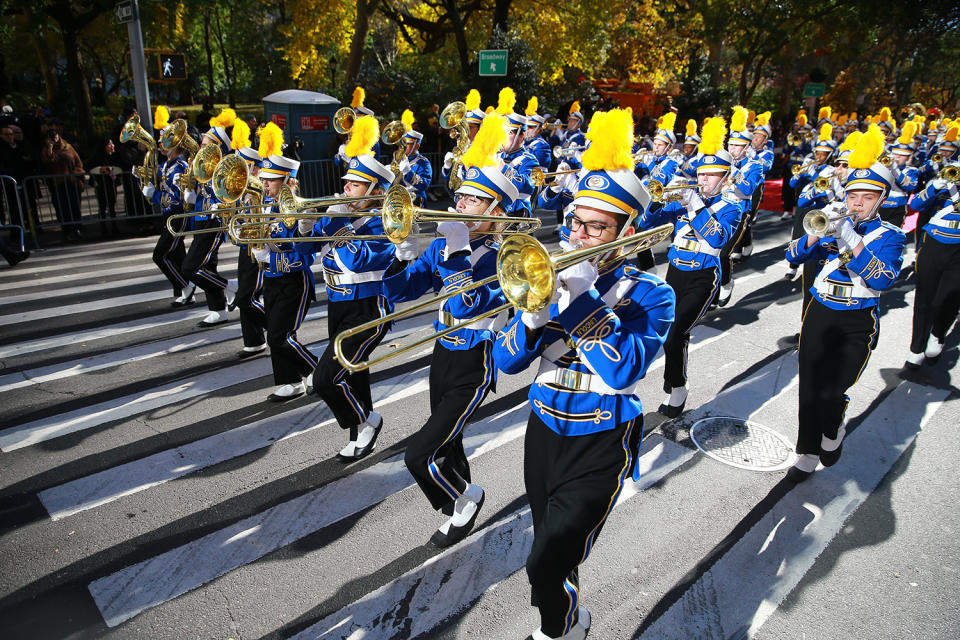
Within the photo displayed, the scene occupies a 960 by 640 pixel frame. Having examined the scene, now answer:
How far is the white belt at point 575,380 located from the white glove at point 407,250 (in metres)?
1.59

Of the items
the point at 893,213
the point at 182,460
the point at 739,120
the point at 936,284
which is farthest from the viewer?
the point at 893,213

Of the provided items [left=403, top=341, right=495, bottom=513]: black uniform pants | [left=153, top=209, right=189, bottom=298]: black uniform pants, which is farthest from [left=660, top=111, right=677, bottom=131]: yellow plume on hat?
[left=403, top=341, right=495, bottom=513]: black uniform pants

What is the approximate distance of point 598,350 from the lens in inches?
106

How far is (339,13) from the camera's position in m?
21.3

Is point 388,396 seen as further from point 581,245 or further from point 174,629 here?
point 581,245

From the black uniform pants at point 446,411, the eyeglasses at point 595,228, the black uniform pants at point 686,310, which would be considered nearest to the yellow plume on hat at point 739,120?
the black uniform pants at point 686,310

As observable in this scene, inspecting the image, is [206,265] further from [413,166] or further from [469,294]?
[469,294]

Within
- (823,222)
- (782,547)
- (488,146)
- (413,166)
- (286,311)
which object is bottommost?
→ (782,547)

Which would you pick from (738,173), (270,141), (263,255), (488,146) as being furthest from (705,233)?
(270,141)

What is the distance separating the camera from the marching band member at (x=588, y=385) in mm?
2756

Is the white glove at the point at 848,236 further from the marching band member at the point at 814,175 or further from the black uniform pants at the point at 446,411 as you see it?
the marching band member at the point at 814,175

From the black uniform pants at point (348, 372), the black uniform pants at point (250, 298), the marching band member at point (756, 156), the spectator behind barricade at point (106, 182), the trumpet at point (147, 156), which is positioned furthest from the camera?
the spectator behind barricade at point (106, 182)

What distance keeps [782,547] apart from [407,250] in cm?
300

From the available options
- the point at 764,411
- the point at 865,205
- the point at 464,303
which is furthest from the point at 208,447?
the point at 865,205
